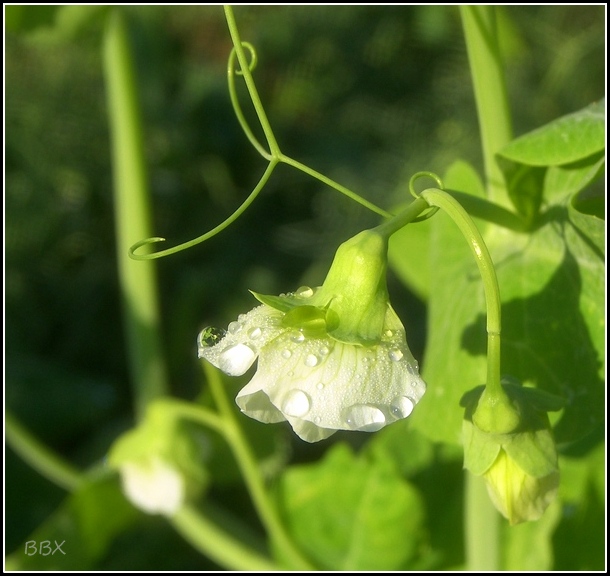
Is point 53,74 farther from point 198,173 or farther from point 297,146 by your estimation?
point 297,146

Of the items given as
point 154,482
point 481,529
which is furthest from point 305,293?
point 154,482

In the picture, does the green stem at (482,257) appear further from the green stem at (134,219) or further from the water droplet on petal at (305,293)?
the green stem at (134,219)

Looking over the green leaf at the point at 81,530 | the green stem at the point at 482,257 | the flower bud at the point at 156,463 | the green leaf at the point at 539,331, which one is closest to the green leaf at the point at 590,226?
the green leaf at the point at 539,331

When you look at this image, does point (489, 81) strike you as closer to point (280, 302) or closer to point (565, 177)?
point (565, 177)

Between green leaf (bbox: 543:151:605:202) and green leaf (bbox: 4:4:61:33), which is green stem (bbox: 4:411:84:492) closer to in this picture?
green leaf (bbox: 4:4:61:33)

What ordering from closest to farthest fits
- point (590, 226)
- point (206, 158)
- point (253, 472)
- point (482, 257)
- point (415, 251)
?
point (482, 257) → point (590, 226) → point (253, 472) → point (415, 251) → point (206, 158)

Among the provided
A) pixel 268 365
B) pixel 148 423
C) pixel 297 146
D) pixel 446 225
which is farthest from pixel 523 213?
pixel 297 146
